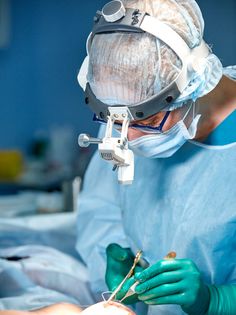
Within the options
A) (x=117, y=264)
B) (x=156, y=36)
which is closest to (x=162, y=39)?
(x=156, y=36)

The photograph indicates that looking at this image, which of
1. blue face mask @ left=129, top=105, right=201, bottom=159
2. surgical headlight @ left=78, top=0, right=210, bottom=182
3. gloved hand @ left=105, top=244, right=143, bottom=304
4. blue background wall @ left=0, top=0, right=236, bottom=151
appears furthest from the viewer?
blue background wall @ left=0, top=0, right=236, bottom=151

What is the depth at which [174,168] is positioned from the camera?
2.05 metres

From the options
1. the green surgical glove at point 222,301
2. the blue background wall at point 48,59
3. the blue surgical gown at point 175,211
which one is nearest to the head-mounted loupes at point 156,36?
the blue surgical gown at point 175,211

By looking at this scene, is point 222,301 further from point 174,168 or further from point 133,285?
point 174,168

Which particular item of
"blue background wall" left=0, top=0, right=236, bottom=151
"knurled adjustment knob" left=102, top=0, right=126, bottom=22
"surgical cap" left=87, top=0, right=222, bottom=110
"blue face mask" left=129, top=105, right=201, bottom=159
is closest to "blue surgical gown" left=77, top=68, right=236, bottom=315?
"blue face mask" left=129, top=105, right=201, bottom=159

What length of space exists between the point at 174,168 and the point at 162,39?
0.49 meters

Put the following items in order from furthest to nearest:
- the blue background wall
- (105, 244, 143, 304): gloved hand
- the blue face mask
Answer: the blue background wall
(105, 244, 143, 304): gloved hand
the blue face mask

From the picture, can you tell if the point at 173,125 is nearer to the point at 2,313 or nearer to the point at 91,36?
the point at 91,36

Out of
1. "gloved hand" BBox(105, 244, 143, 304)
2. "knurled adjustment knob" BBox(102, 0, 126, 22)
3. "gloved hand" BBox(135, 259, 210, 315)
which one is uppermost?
"knurled adjustment knob" BBox(102, 0, 126, 22)

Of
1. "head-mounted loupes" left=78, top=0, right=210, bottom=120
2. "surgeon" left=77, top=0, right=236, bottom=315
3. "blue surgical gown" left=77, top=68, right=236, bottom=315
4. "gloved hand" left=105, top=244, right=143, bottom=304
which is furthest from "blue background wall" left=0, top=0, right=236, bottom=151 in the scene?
"head-mounted loupes" left=78, top=0, right=210, bottom=120

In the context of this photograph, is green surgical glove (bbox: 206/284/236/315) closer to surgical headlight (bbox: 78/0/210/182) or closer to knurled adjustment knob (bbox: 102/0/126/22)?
surgical headlight (bbox: 78/0/210/182)

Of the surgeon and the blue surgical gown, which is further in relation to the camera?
the blue surgical gown

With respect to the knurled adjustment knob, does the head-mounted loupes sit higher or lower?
lower

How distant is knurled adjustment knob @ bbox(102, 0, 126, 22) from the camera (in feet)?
5.58
